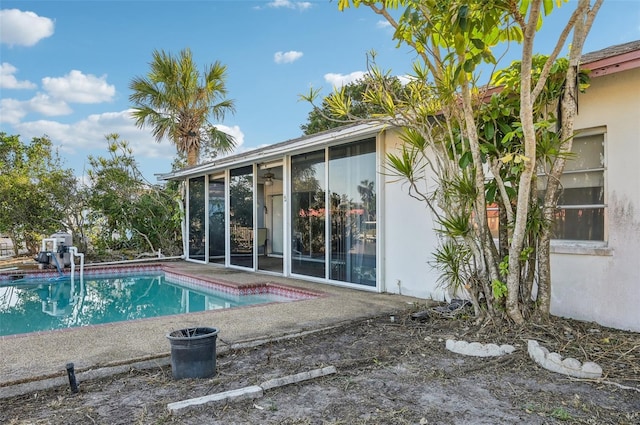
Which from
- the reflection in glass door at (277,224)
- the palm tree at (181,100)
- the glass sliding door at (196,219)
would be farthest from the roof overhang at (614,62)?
the palm tree at (181,100)

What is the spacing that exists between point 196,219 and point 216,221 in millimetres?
1214

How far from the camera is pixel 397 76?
5625mm

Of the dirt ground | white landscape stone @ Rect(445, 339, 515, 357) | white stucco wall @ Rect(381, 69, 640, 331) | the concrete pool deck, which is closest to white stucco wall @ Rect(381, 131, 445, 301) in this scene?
the concrete pool deck

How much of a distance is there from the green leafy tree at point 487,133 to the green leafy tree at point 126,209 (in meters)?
11.1

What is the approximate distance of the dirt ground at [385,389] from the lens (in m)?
2.80

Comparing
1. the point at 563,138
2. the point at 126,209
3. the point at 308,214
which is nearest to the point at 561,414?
the point at 563,138

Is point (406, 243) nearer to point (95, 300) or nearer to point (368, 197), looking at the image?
point (368, 197)

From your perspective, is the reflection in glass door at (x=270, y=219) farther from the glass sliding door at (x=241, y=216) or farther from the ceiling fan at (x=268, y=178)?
the glass sliding door at (x=241, y=216)

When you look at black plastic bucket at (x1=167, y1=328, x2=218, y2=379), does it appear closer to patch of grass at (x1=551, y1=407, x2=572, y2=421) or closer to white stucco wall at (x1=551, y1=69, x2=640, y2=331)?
patch of grass at (x1=551, y1=407, x2=572, y2=421)

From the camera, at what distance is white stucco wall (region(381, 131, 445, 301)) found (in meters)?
6.88

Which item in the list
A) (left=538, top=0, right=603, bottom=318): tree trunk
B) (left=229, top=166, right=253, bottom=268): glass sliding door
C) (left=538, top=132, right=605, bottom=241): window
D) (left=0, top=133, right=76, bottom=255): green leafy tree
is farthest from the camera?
(left=0, top=133, right=76, bottom=255): green leafy tree

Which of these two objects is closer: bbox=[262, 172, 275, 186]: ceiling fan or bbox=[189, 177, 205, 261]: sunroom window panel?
bbox=[262, 172, 275, 186]: ceiling fan

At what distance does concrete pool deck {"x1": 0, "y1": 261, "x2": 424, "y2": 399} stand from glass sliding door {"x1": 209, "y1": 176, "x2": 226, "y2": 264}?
605cm

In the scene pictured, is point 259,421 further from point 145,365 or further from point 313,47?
point 313,47
